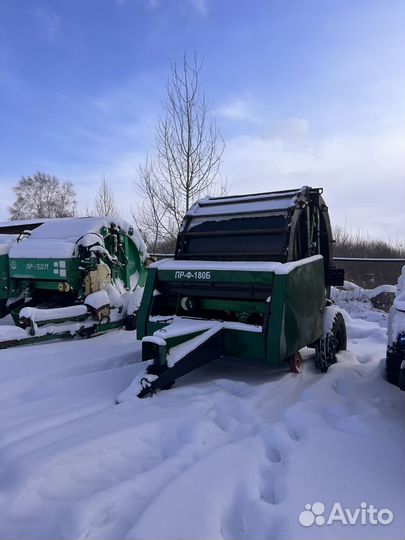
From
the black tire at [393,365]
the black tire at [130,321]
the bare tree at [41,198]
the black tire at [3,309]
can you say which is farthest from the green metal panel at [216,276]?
the bare tree at [41,198]

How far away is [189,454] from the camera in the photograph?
256 centimetres

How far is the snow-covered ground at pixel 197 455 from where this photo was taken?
1.97 m

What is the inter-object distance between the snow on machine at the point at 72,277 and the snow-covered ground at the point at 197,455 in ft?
5.80

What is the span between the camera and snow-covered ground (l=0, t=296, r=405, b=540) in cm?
197

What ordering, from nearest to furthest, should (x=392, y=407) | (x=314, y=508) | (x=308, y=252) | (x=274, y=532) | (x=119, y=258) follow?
(x=274, y=532) < (x=314, y=508) < (x=392, y=407) < (x=308, y=252) < (x=119, y=258)

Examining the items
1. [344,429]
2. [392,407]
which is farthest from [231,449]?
[392,407]

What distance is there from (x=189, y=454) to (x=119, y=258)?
487 cm

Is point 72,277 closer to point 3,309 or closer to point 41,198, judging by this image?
point 3,309

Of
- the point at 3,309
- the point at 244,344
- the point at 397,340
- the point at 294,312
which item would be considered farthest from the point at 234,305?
the point at 3,309

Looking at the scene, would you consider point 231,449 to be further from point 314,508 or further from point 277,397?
point 277,397

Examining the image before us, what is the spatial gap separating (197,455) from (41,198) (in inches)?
1868

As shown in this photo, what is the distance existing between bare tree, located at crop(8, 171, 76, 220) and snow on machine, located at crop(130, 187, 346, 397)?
40.5 meters

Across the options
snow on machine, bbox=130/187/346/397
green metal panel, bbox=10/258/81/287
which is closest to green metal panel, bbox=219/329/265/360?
snow on machine, bbox=130/187/346/397

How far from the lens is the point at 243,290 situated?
412cm
